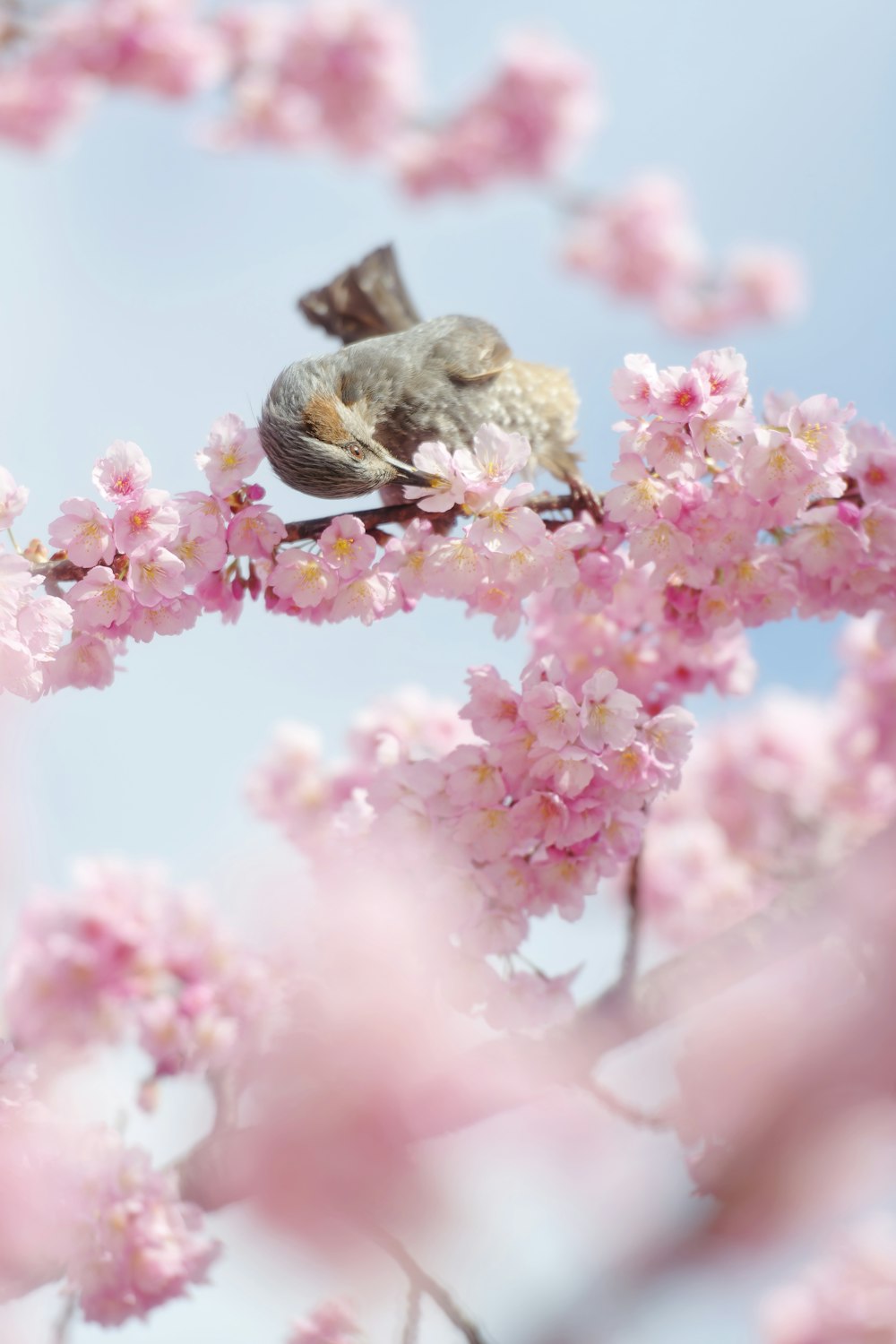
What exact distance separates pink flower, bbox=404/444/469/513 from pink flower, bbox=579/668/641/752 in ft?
1.58

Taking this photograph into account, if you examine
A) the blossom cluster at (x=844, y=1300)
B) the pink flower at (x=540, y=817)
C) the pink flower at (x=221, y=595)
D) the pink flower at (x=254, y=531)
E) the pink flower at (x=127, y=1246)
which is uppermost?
the pink flower at (x=254, y=531)

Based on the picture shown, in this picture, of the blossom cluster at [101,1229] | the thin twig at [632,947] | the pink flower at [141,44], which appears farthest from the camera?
the pink flower at [141,44]

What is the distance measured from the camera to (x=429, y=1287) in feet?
7.66

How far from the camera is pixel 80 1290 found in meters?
2.64

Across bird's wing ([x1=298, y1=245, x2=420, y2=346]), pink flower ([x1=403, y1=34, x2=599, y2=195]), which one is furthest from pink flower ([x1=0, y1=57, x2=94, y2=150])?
bird's wing ([x1=298, y1=245, x2=420, y2=346])

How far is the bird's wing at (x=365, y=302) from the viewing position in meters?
3.96

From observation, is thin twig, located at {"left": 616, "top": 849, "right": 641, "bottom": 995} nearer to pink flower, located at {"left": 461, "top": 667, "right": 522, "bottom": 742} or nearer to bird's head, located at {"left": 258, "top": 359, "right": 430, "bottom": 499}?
pink flower, located at {"left": 461, "top": 667, "right": 522, "bottom": 742}

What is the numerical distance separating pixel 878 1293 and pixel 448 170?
11.4 metres

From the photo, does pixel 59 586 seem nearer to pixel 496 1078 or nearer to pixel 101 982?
pixel 496 1078

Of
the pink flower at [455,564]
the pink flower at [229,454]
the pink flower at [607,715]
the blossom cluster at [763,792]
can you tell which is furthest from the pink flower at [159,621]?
the blossom cluster at [763,792]

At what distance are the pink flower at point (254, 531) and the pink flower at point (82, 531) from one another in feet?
0.81

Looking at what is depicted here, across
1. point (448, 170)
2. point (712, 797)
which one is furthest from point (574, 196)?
point (712, 797)

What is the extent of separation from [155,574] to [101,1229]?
5.75 ft

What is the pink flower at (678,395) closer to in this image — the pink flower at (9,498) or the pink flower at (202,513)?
the pink flower at (202,513)
